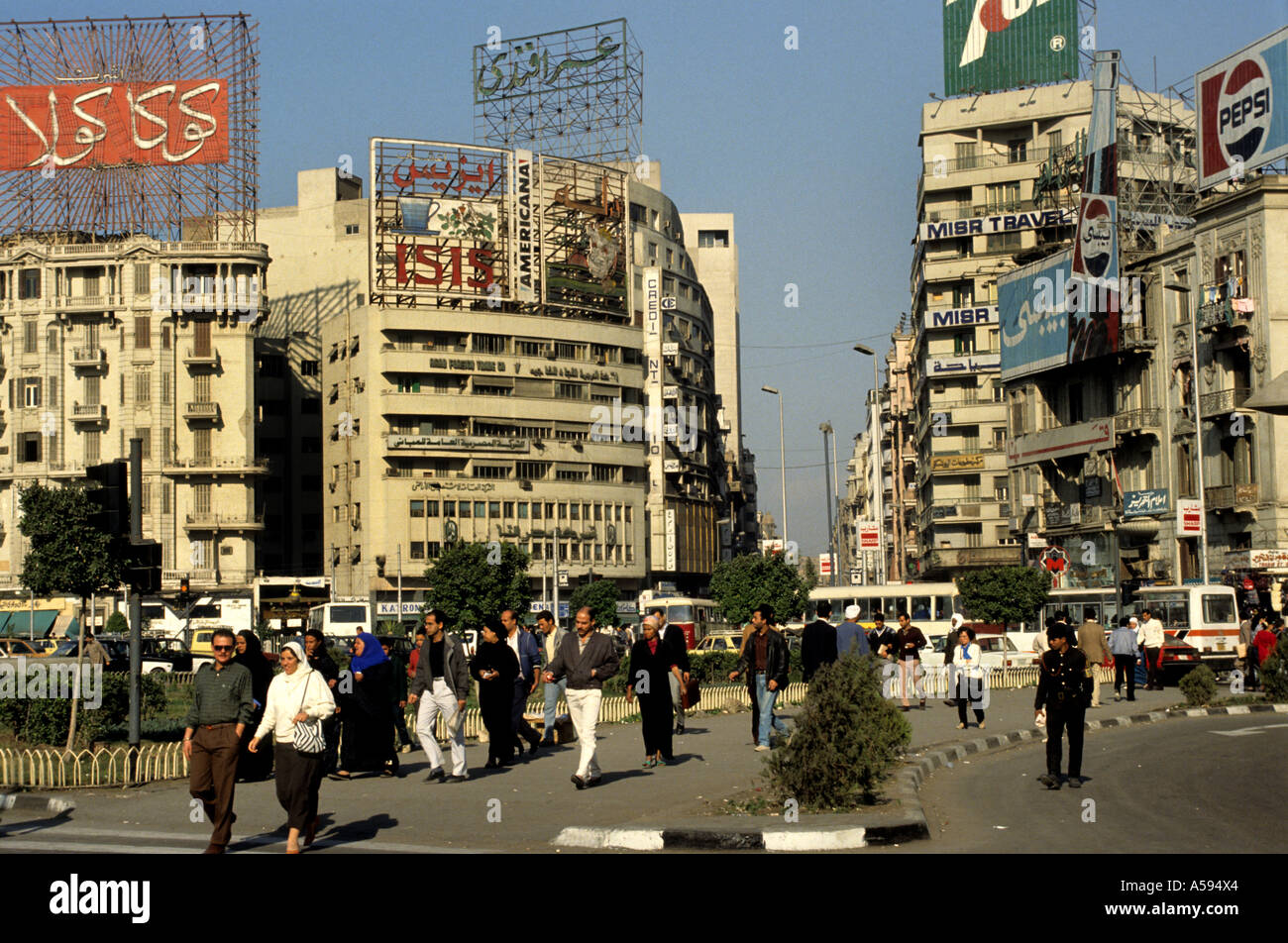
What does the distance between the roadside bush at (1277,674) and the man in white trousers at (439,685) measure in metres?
16.1

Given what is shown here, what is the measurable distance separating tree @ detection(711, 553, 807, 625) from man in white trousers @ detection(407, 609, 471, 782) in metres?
56.6

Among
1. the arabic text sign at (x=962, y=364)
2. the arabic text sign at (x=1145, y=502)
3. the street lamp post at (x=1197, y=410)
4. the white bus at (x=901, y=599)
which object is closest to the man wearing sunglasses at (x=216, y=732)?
the street lamp post at (x=1197, y=410)

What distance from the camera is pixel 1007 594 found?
54812mm

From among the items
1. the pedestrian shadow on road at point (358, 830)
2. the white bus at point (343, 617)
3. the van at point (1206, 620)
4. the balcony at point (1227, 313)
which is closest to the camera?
the pedestrian shadow on road at point (358, 830)

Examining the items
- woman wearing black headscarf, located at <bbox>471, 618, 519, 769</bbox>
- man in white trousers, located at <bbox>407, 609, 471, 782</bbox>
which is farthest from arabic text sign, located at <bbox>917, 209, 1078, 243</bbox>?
man in white trousers, located at <bbox>407, 609, 471, 782</bbox>

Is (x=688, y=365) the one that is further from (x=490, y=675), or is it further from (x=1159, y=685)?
(x=490, y=675)

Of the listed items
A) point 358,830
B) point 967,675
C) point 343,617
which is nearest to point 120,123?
point 343,617

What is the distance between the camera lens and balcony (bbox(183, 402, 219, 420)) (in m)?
91.3

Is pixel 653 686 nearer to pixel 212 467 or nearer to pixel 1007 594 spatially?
pixel 1007 594

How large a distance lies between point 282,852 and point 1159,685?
26750 mm

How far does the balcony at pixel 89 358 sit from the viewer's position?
91.1m

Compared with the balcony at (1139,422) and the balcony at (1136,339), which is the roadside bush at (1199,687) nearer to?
the balcony at (1139,422)

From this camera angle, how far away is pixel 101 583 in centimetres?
3897

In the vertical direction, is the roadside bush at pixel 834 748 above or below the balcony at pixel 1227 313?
below
